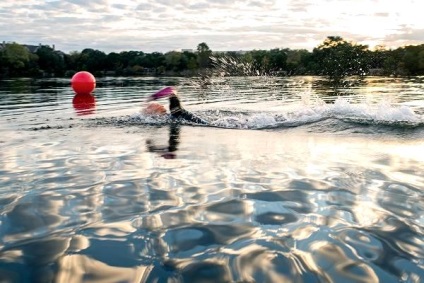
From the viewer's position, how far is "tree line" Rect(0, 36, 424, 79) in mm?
90375

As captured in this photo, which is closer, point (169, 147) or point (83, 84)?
point (169, 147)

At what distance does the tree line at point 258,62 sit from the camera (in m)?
90.4

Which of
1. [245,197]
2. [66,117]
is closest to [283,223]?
[245,197]

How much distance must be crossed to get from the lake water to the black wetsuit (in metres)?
3.93

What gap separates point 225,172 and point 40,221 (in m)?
3.32

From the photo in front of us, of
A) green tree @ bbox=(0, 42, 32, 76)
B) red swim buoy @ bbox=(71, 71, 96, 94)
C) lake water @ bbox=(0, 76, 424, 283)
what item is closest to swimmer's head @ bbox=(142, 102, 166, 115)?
lake water @ bbox=(0, 76, 424, 283)

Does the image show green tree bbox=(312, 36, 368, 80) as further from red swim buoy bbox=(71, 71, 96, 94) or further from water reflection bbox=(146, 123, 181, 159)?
water reflection bbox=(146, 123, 181, 159)

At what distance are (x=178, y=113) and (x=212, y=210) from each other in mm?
9824


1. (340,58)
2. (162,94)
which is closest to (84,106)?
(162,94)

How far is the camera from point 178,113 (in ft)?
47.8

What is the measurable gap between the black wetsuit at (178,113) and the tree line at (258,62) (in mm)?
58855

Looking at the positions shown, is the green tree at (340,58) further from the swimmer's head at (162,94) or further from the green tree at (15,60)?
the green tree at (15,60)

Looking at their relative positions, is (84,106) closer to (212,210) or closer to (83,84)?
(83,84)

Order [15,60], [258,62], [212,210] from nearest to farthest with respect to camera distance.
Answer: [212,210] < [258,62] < [15,60]
